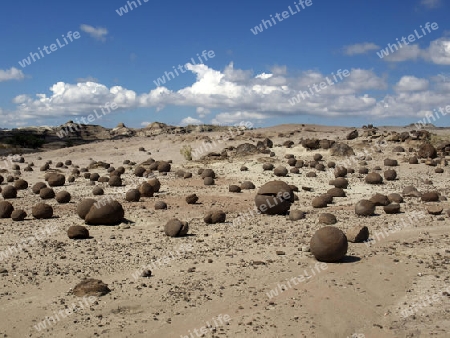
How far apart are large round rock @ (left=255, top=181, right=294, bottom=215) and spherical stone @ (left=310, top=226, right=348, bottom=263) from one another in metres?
3.94

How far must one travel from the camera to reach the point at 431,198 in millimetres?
13633

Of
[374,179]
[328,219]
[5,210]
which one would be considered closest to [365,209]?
[328,219]

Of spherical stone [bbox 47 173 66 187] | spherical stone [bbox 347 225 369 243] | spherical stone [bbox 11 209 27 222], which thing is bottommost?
spherical stone [bbox 347 225 369 243]

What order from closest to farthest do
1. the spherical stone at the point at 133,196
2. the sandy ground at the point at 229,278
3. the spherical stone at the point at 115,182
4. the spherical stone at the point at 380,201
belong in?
the sandy ground at the point at 229,278
the spherical stone at the point at 380,201
the spherical stone at the point at 133,196
the spherical stone at the point at 115,182

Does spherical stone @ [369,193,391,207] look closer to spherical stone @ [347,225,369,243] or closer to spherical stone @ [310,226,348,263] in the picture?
spherical stone @ [347,225,369,243]

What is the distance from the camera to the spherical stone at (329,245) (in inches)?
326

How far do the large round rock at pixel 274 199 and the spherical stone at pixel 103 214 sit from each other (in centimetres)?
364

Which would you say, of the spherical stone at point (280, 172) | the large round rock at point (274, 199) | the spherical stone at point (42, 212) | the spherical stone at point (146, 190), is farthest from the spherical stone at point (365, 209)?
the spherical stone at point (42, 212)

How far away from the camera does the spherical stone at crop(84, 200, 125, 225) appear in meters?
11.8

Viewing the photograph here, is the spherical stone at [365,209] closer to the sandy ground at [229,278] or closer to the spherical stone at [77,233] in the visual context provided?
the sandy ground at [229,278]

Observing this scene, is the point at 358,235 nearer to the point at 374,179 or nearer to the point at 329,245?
the point at 329,245

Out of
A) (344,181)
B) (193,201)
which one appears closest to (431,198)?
(344,181)

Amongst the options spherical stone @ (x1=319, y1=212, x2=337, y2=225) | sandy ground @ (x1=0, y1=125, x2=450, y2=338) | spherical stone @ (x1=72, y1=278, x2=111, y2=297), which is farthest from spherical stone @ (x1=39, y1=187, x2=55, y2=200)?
spherical stone @ (x1=319, y1=212, x2=337, y2=225)

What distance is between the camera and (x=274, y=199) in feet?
41.0
